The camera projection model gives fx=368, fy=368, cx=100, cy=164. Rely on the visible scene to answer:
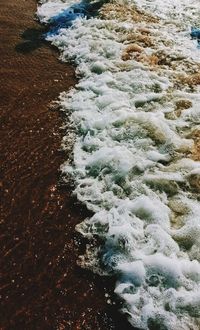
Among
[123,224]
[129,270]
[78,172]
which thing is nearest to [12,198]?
[78,172]

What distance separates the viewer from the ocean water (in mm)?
3537

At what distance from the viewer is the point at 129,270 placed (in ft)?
11.9

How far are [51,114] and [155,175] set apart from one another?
81.1 inches

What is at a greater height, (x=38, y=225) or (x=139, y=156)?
(x=139, y=156)

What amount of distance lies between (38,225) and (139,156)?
1.71 m

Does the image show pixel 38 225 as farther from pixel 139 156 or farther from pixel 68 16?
pixel 68 16

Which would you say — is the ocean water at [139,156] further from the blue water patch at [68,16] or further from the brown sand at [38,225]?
the brown sand at [38,225]

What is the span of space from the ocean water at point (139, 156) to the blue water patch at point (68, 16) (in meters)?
0.05

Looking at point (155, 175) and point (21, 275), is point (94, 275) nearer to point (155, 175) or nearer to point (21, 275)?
point (21, 275)

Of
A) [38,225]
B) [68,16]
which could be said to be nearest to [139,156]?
[38,225]

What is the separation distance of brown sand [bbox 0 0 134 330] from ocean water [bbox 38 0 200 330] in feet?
0.67

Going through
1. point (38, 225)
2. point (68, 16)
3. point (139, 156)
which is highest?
point (68, 16)

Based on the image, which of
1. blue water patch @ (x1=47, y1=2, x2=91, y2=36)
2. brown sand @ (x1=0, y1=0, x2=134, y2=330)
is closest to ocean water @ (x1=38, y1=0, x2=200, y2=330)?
blue water patch @ (x1=47, y1=2, x2=91, y2=36)

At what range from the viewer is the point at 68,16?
9055 millimetres
